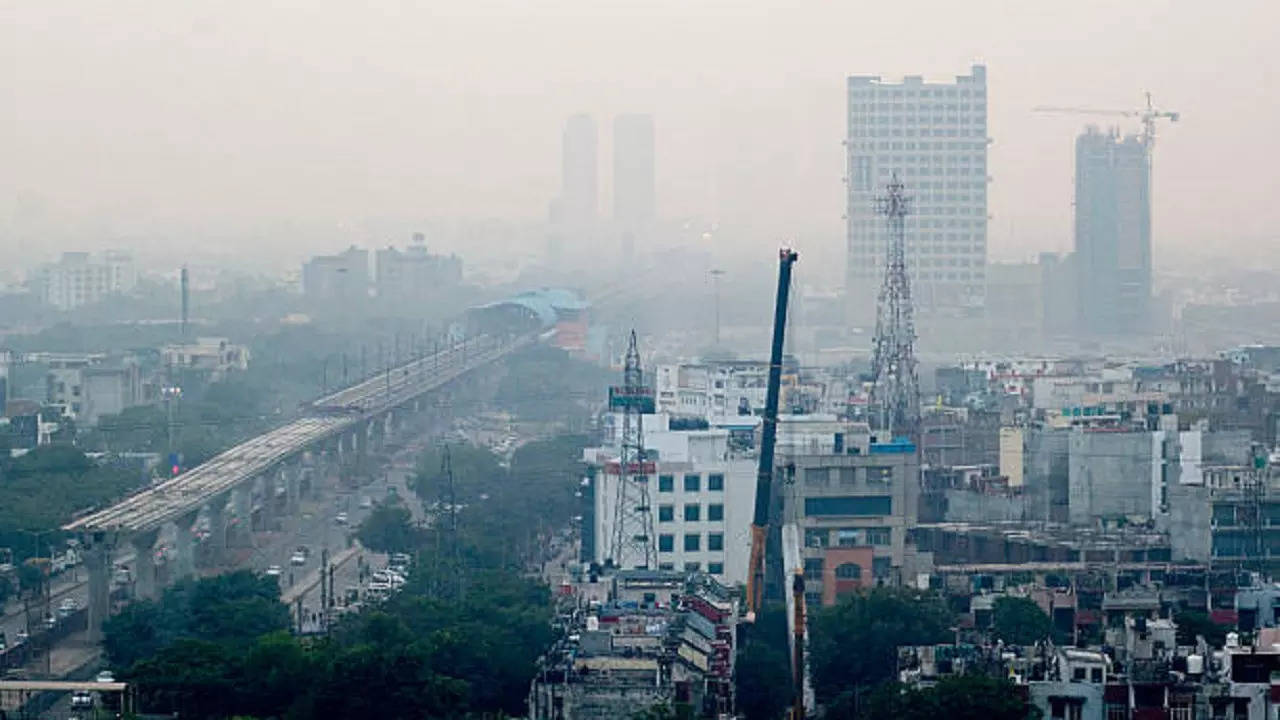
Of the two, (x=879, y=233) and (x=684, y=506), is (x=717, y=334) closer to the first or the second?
(x=879, y=233)

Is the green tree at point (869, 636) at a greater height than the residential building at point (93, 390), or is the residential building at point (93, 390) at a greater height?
the residential building at point (93, 390)

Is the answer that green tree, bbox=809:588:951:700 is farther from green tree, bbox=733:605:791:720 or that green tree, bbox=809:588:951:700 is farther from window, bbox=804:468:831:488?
window, bbox=804:468:831:488

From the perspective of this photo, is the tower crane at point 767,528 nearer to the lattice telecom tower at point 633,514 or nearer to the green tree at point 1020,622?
the lattice telecom tower at point 633,514

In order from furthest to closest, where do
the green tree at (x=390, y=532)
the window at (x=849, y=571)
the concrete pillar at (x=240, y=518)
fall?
the concrete pillar at (x=240, y=518), the green tree at (x=390, y=532), the window at (x=849, y=571)

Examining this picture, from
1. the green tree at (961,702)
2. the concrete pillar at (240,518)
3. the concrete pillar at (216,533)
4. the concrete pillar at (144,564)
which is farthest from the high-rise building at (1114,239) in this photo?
the green tree at (961,702)

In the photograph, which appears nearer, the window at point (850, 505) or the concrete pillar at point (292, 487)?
the window at point (850, 505)

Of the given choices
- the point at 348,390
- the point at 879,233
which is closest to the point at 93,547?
the point at 348,390

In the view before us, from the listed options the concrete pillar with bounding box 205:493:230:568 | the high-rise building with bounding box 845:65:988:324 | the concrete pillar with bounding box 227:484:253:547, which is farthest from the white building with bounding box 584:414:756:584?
the high-rise building with bounding box 845:65:988:324

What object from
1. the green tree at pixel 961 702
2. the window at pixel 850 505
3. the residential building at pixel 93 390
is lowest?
the green tree at pixel 961 702
